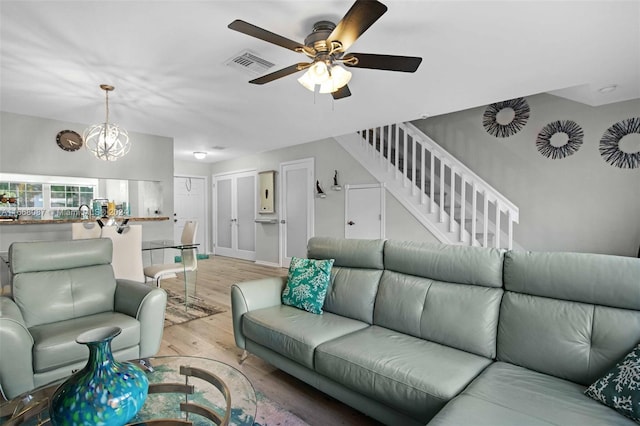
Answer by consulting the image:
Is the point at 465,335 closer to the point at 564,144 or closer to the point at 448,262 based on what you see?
the point at 448,262

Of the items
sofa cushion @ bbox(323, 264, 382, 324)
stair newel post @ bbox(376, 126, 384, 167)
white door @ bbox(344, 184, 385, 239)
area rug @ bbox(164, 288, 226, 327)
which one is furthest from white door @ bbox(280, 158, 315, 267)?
sofa cushion @ bbox(323, 264, 382, 324)

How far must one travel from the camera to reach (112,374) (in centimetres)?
108

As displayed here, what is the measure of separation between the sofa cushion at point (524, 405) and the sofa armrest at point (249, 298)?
154 cm

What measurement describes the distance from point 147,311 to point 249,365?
33.0 inches

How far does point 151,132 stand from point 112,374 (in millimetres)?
4983

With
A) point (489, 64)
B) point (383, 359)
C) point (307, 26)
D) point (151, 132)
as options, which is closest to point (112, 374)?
point (383, 359)

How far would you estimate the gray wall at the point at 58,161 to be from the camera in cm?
420

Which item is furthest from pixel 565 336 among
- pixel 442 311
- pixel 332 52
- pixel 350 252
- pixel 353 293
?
pixel 332 52

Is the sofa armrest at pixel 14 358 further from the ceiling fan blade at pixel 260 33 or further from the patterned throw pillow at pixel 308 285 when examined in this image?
the ceiling fan blade at pixel 260 33

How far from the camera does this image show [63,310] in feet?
7.70

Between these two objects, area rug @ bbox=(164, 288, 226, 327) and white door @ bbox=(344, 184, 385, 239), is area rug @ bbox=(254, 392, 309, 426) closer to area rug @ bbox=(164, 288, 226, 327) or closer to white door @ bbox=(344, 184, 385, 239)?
area rug @ bbox=(164, 288, 226, 327)

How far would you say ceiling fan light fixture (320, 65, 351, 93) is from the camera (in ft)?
7.46

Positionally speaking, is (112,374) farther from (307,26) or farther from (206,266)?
(206,266)

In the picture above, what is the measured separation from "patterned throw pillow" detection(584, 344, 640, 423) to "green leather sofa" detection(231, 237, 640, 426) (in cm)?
3
